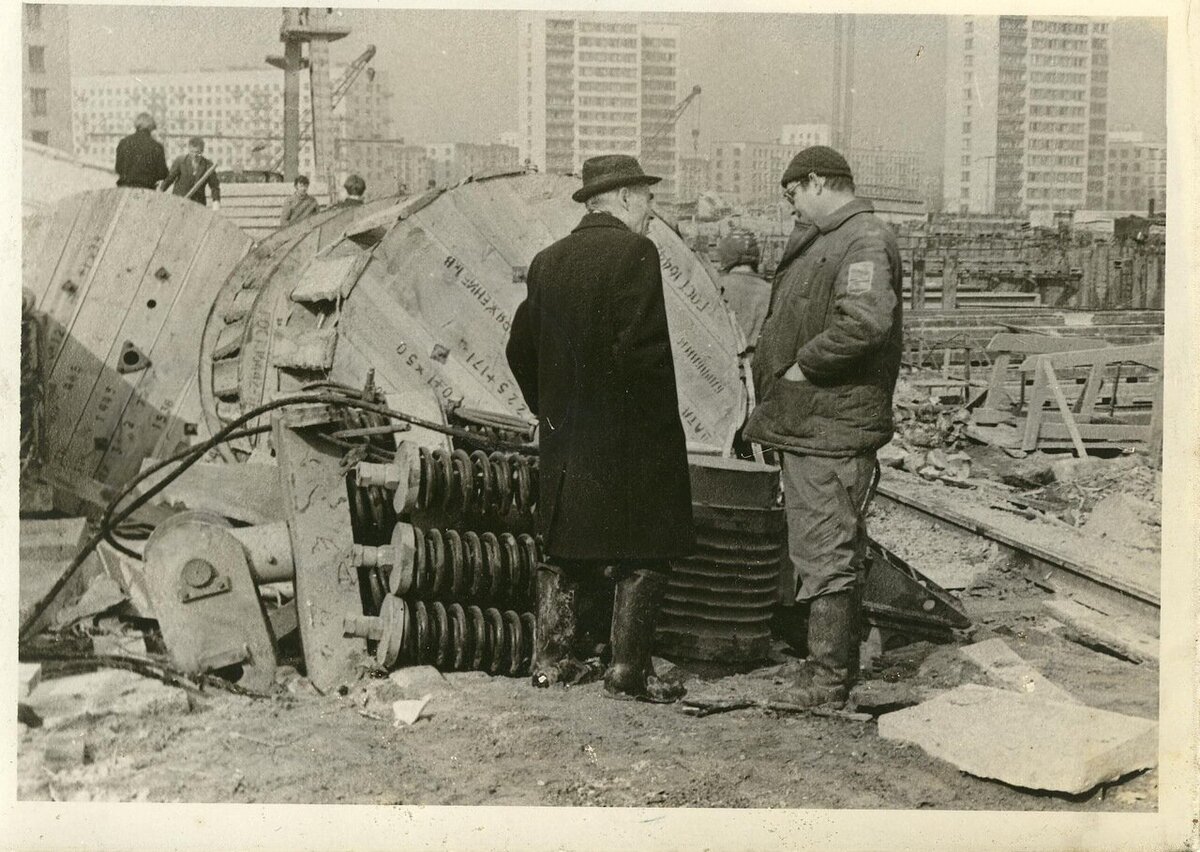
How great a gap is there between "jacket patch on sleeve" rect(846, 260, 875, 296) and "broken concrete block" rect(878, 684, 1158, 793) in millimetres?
1563

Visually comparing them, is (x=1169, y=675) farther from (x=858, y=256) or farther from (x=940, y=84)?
(x=940, y=84)

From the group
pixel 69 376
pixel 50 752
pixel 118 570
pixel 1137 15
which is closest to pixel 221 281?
pixel 69 376

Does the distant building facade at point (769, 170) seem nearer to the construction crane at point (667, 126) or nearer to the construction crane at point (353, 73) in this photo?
the construction crane at point (667, 126)

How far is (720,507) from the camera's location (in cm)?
512

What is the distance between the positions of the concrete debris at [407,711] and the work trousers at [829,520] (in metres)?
1.48

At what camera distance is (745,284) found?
267 inches

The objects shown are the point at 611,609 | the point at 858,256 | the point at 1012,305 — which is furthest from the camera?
the point at 1012,305

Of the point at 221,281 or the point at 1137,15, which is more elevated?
the point at 1137,15

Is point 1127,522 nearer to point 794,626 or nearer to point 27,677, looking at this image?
point 794,626

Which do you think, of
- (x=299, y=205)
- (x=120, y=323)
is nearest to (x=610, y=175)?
(x=120, y=323)

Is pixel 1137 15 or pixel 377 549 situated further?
pixel 1137 15

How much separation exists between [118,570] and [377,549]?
1.44m

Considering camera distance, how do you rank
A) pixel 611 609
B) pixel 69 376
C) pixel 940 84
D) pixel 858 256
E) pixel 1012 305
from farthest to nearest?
pixel 1012 305, pixel 69 376, pixel 940 84, pixel 611 609, pixel 858 256

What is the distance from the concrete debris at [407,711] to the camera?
15.5ft
